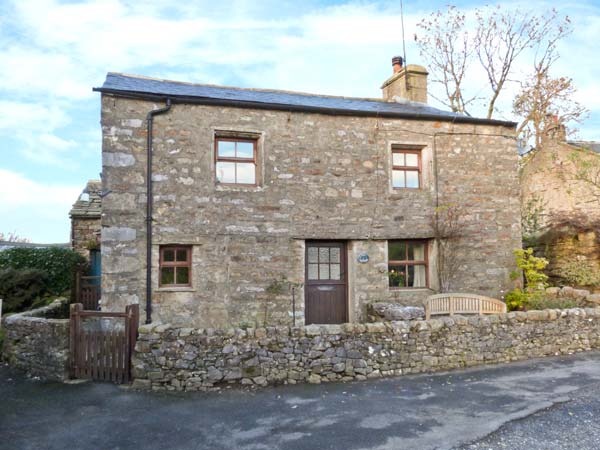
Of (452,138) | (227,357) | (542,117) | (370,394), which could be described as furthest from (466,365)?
(542,117)

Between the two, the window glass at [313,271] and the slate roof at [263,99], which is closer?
the slate roof at [263,99]

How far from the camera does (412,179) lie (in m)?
11.2

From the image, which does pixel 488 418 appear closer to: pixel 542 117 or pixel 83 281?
pixel 83 281

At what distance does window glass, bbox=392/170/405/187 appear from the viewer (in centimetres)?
1101

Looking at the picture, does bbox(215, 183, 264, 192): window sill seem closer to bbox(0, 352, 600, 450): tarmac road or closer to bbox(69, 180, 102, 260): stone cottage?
bbox(0, 352, 600, 450): tarmac road

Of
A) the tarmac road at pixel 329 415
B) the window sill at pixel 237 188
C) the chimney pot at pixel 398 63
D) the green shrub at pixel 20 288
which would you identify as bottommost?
the tarmac road at pixel 329 415

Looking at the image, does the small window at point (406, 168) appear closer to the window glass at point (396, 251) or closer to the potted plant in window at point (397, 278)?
the window glass at point (396, 251)

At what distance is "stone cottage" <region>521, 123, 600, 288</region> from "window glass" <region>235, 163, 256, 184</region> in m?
8.86

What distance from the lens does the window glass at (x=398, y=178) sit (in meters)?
11.0

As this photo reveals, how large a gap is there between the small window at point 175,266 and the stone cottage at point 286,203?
22 millimetres

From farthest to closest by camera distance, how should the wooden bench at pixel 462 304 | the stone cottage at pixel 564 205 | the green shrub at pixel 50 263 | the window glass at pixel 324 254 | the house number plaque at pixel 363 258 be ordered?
the green shrub at pixel 50 263, the stone cottage at pixel 564 205, the window glass at pixel 324 254, the house number plaque at pixel 363 258, the wooden bench at pixel 462 304

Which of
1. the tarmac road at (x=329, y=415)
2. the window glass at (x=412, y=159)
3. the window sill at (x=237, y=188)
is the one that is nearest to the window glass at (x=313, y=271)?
the window sill at (x=237, y=188)

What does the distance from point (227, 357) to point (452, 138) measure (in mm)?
8095

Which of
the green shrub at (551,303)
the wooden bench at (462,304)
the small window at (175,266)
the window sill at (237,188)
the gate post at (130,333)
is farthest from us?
the window sill at (237,188)
